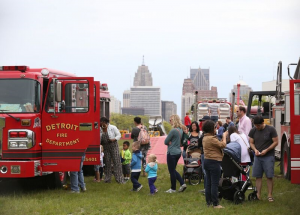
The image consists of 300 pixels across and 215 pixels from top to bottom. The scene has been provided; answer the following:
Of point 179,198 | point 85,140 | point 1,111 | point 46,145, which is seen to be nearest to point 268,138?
point 179,198

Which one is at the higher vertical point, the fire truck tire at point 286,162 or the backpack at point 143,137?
the backpack at point 143,137

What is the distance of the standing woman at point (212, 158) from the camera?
33.6 ft

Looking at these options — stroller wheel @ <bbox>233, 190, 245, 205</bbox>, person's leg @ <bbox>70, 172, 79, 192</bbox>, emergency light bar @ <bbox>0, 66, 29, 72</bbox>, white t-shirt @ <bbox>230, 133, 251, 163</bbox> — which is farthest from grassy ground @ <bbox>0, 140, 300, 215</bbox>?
emergency light bar @ <bbox>0, 66, 29, 72</bbox>

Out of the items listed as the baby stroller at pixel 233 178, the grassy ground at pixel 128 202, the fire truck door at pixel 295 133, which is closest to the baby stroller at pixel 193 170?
the grassy ground at pixel 128 202

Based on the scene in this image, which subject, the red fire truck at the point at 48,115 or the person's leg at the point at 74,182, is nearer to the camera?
the red fire truck at the point at 48,115

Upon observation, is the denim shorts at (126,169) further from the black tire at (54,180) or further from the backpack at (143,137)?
the black tire at (54,180)

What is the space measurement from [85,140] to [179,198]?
2391 millimetres

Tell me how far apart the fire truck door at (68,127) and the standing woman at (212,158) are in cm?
304

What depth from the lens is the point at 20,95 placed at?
12180 millimetres

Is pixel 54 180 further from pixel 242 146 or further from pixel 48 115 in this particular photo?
pixel 242 146

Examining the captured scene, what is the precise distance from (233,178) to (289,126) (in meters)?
3.79

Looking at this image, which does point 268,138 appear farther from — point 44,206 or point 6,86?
point 6,86

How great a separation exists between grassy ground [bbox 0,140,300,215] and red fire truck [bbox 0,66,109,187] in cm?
73

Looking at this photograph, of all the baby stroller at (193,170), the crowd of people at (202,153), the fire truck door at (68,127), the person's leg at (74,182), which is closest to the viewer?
the crowd of people at (202,153)
